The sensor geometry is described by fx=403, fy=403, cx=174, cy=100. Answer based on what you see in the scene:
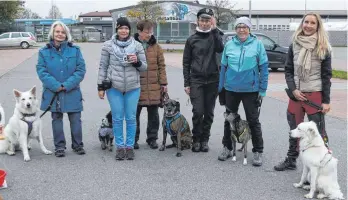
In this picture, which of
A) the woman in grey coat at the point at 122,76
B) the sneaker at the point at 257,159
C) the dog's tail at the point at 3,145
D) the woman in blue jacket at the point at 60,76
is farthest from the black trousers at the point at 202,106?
the dog's tail at the point at 3,145

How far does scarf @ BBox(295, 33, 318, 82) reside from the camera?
4.74 meters

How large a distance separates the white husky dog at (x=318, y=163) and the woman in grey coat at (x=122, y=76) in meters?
2.32

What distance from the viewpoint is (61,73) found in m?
5.79

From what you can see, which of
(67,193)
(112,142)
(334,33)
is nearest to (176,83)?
(112,142)

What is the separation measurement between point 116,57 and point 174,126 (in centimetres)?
137

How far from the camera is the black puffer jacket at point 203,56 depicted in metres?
5.84

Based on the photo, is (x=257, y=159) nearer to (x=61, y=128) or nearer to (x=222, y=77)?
(x=222, y=77)

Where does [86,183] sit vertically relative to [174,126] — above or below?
below

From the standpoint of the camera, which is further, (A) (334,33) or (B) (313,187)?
(A) (334,33)

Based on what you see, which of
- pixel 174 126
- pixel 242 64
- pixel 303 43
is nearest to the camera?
pixel 303 43

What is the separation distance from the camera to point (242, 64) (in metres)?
5.25

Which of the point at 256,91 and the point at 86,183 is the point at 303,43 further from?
the point at 86,183

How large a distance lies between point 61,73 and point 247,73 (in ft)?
8.63

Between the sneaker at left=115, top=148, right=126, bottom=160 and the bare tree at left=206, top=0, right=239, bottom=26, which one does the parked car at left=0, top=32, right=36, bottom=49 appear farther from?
the sneaker at left=115, top=148, right=126, bottom=160
